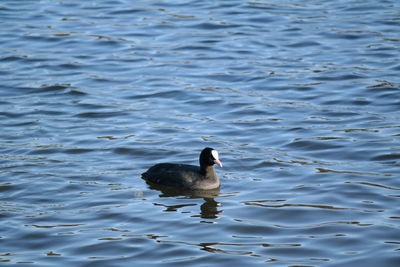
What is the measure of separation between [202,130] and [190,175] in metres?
2.64

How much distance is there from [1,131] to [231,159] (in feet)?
14.7

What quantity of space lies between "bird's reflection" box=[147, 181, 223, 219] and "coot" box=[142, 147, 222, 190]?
0.07m

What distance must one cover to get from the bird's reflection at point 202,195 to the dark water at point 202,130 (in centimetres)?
4

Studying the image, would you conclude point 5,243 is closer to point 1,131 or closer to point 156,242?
point 156,242

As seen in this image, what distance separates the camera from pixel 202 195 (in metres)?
11.7

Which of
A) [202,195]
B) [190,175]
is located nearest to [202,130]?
→ [190,175]

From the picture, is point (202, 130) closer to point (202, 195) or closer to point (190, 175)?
point (190, 175)

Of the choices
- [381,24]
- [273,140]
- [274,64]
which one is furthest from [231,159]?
[381,24]

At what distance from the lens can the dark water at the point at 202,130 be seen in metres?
Result: 9.77

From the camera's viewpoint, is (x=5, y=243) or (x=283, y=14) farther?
(x=283, y=14)

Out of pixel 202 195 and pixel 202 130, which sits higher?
pixel 202 130

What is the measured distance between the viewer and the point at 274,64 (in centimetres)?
1842

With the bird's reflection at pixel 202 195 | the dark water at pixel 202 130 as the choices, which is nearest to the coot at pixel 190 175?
the bird's reflection at pixel 202 195

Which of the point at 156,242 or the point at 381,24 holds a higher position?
the point at 381,24
